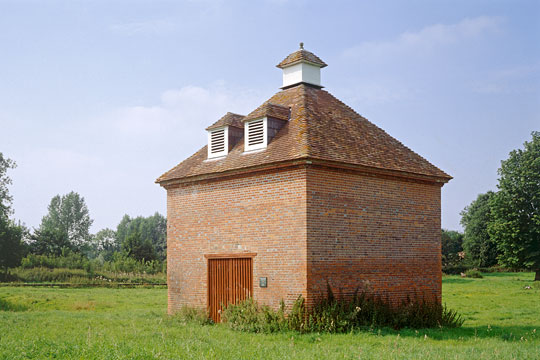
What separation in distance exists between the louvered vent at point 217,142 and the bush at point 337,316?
571 centimetres

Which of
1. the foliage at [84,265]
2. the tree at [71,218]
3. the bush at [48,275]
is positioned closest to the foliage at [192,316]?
the bush at [48,275]

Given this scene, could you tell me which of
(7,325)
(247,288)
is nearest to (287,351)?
(247,288)

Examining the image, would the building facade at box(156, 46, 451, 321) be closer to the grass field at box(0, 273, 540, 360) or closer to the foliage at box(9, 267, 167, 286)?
the grass field at box(0, 273, 540, 360)

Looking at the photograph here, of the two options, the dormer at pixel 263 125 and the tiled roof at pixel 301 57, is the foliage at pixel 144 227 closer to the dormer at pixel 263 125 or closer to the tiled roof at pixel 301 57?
the tiled roof at pixel 301 57

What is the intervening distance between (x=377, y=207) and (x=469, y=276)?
4606cm

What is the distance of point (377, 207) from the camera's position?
17.4 m

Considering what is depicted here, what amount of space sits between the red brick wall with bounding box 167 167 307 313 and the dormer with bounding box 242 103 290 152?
1435 millimetres

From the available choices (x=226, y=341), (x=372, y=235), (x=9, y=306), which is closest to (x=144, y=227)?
(x=9, y=306)

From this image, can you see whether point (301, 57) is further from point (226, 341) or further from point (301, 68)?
point (226, 341)

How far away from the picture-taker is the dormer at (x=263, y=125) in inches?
709

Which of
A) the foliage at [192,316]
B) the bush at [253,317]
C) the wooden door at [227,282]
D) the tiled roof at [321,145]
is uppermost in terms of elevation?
the tiled roof at [321,145]

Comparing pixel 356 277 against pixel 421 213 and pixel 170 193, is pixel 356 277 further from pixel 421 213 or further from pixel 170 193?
pixel 170 193

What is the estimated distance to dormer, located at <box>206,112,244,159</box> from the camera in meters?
19.5

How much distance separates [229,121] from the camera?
1966 cm
